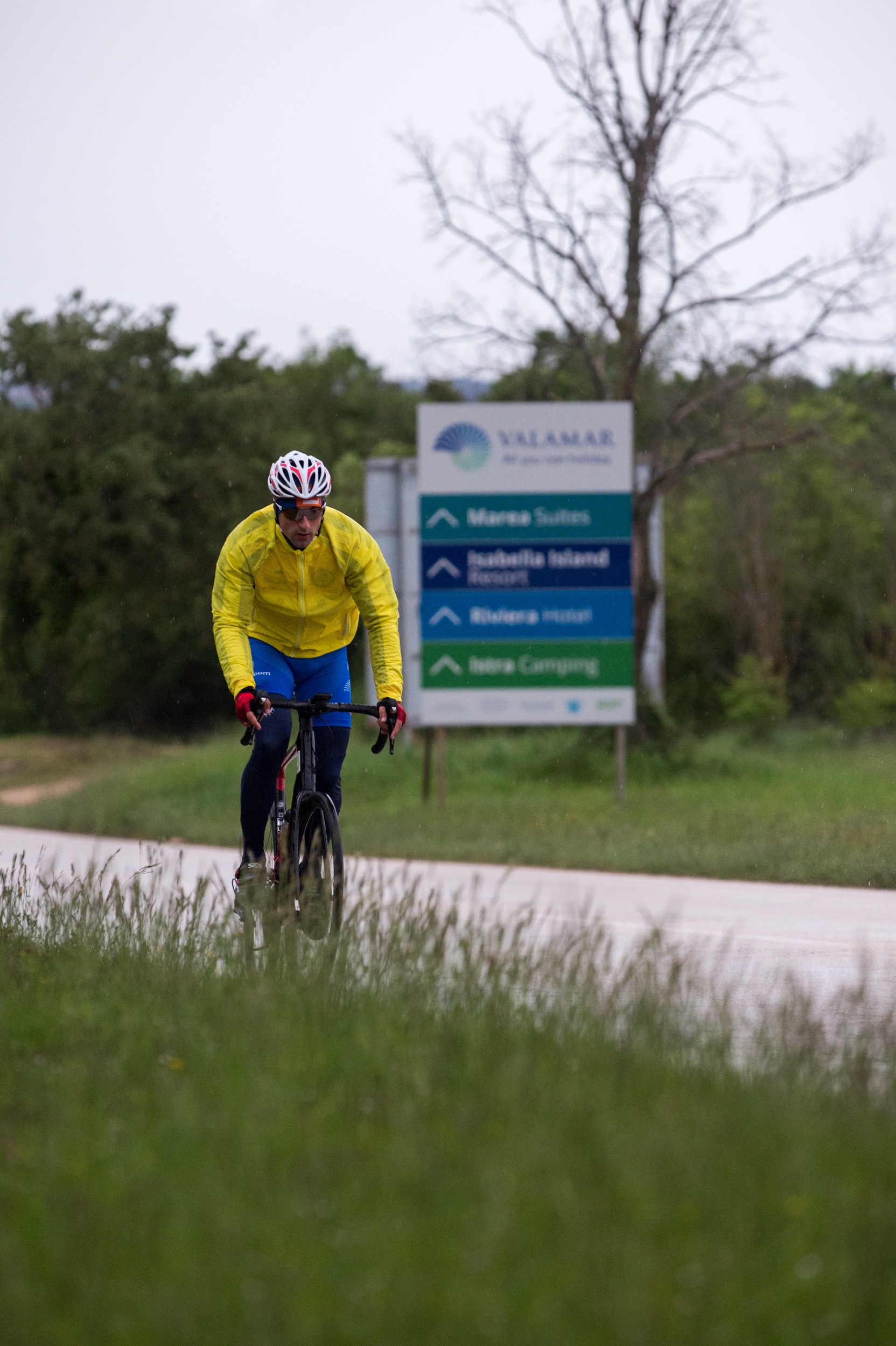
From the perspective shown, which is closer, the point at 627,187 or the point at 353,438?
the point at 627,187

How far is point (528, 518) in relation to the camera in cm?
1875

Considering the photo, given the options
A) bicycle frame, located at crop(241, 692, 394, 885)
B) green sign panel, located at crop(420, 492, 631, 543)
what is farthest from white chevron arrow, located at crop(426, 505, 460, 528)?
bicycle frame, located at crop(241, 692, 394, 885)

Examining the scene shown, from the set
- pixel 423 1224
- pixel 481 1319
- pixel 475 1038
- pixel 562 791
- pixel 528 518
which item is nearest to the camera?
pixel 481 1319

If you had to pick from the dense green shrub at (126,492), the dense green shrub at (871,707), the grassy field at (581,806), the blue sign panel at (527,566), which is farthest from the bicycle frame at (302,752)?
the dense green shrub at (126,492)

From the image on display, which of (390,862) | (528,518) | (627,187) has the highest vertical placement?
(627,187)

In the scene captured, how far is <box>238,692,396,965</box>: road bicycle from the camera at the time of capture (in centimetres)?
622

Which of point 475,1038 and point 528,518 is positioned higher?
point 528,518

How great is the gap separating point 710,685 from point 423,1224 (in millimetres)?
39947

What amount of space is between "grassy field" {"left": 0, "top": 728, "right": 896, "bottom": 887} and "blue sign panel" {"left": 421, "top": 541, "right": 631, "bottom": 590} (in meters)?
2.28

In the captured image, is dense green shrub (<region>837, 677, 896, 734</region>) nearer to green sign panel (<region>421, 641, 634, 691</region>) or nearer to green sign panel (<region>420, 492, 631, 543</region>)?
green sign panel (<region>421, 641, 634, 691</region>)

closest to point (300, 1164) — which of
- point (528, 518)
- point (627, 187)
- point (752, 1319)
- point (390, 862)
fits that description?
point (752, 1319)

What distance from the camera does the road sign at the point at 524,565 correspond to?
1875 centimetres

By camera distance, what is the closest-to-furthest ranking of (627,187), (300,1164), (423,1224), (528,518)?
(423,1224) → (300,1164) → (528,518) → (627,187)

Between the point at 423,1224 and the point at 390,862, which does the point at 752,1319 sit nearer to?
the point at 423,1224
